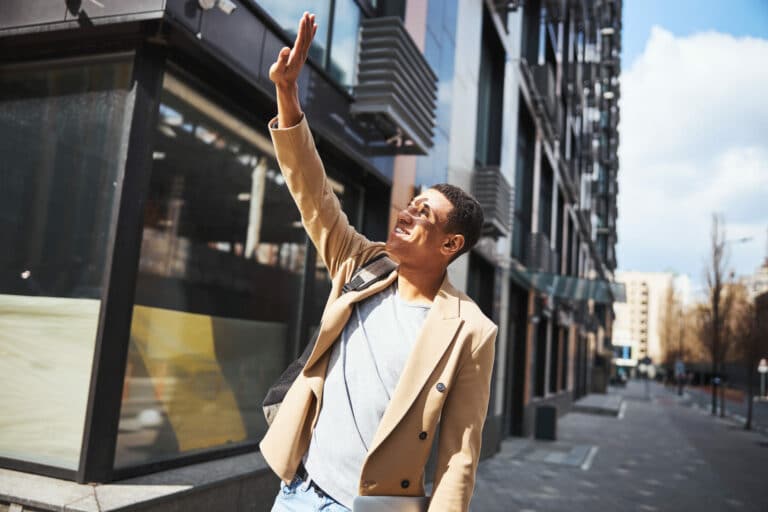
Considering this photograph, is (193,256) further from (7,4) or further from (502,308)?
(502,308)

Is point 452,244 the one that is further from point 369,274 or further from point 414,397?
point 414,397

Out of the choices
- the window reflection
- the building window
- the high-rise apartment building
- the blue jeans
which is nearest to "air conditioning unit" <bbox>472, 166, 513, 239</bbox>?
the high-rise apartment building

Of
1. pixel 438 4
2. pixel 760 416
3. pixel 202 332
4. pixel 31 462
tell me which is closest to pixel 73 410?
pixel 31 462

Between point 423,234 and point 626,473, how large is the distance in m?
10.2

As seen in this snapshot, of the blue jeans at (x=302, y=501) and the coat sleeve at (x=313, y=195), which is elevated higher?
the coat sleeve at (x=313, y=195)

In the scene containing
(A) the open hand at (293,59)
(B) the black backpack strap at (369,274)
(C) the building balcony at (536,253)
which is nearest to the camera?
(A) the open hand at (293,59)

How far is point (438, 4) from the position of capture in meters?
9.27

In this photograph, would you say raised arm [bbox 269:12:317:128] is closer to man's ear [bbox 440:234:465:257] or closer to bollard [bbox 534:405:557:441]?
man's ear [bbox 440:234:465:257]

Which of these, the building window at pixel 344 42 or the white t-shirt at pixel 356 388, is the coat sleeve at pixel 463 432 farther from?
the building window at pixel 344 42

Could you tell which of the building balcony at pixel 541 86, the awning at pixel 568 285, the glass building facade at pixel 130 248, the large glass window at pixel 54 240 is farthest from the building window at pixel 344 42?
the awning at pixel 568 285

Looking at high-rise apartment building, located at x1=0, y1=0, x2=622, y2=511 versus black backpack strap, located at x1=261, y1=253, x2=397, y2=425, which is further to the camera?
high-rise apartment building, located at x1=0, y1=0, x2=622, y2=511

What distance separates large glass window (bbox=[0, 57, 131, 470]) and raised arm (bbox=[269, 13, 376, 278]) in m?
2.49

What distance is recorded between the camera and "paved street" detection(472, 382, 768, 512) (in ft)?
27.8

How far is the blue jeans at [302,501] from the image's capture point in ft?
6.45
